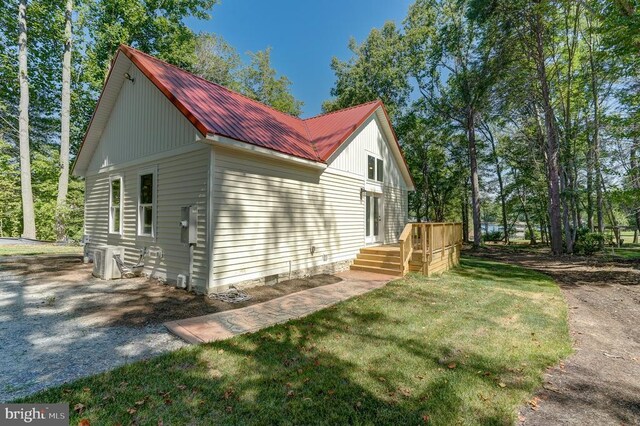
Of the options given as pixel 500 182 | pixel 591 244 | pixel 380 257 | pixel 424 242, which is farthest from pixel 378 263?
pixel 500 182

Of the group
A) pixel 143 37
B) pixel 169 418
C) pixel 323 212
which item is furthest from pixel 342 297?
pixel 143 37

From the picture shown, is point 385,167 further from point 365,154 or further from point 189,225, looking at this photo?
point 189,225

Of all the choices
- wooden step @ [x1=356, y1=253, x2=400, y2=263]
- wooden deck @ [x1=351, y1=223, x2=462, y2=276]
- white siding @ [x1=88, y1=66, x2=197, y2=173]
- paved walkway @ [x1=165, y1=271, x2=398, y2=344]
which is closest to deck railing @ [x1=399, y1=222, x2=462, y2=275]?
wooden deck @ [x1=351, y1=223, x2=462, y2=276]

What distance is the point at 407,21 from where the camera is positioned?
74.0ft

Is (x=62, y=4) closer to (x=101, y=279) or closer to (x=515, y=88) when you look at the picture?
(x=101, y=279)

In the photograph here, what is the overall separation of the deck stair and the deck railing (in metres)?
0.35

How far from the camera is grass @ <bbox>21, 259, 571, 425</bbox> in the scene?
257 centimetres

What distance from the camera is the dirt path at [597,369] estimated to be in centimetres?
274

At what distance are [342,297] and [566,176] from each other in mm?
18416

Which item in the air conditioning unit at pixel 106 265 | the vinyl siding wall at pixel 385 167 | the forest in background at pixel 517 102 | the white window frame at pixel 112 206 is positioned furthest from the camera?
the forest in background at pixel 517 102

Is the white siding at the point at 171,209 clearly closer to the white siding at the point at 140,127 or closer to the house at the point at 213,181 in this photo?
the house at the point at 213,181

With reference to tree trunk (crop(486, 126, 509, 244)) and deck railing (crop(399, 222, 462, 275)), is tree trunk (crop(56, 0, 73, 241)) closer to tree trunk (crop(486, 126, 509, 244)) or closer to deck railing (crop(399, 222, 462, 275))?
deck railing (crop(399, 222, 462, 275))

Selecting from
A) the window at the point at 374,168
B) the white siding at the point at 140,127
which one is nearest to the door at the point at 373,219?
the window at the point at 374,168

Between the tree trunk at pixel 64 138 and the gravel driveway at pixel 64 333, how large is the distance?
372 inches
